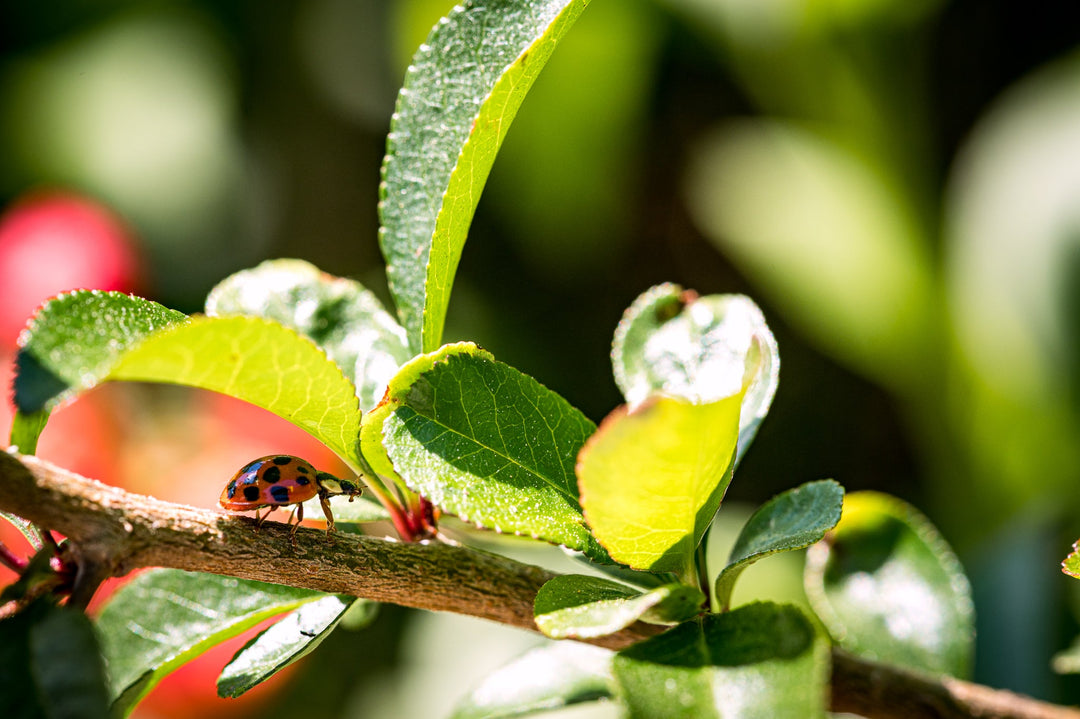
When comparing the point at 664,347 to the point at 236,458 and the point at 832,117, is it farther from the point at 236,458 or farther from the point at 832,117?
the point at 832,117

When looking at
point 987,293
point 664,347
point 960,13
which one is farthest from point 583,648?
point 960,13

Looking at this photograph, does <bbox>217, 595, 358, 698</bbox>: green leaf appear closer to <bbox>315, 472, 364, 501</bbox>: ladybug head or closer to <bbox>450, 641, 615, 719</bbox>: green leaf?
<bbox>315, 472, 364, 501</bbox>: ladybug head

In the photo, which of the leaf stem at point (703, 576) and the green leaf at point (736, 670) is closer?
the green leaf at point (736, 670)

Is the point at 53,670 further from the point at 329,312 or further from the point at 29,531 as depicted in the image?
the point at 329,312

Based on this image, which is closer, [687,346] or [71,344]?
[71,344]

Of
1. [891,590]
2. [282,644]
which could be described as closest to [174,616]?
[282,644]

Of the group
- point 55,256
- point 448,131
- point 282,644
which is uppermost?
point 448,131

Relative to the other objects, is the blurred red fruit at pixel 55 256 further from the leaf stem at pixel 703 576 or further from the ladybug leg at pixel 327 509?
the leaf stem at pixel 703 576

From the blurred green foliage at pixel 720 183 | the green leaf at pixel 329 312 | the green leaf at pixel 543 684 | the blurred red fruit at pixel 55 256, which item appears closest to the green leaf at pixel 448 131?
the green leaf at pixel 329 312
